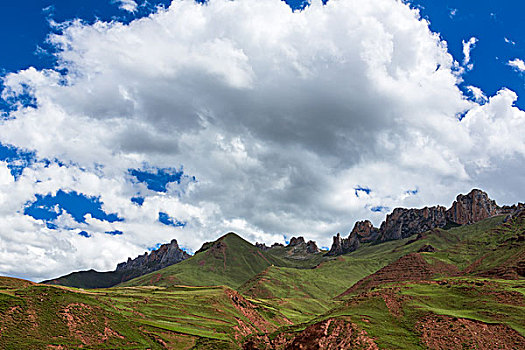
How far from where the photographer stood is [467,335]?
8006 cm

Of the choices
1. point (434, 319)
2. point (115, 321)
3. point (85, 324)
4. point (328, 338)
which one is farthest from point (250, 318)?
point (434, 319)

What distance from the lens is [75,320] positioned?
297ft

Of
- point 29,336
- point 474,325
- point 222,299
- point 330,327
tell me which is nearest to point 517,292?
point 474,325

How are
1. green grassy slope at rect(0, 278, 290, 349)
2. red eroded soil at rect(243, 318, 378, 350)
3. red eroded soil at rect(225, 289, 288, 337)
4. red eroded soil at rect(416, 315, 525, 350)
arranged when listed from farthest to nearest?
1. red eroded soil at rect(225, 289, 288, 337)
2. red eroded soil at rect(243, 318, 378, 350)
3. green grassy slope at rect(0, 278, 290, 349)
4. red eroded soil at rect(416, 315, 525, 350)

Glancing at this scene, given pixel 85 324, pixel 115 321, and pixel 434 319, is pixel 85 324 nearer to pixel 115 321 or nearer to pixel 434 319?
pixel 115 321

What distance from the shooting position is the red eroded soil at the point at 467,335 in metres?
77.0

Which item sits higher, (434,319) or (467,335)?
(434,319)

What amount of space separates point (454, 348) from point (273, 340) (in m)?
42.7

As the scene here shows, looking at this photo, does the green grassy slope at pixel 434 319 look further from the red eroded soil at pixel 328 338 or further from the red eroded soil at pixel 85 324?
the red eroded soil at pixel 85 324

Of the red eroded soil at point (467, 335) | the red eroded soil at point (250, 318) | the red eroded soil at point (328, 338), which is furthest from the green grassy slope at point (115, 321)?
the red eroded soil at point (467, 335)

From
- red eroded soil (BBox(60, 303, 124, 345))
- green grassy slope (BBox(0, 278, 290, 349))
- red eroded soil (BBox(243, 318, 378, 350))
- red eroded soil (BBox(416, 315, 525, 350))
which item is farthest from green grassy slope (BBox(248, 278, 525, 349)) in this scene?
red eroded soil (BBox(60, 303, 124, 345))

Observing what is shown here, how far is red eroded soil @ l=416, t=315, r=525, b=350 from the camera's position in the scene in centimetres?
7700

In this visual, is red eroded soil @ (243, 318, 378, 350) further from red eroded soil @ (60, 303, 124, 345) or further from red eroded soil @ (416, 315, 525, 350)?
red eroded soil @ (60, 303, 124, 345)

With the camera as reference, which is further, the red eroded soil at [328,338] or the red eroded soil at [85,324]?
the red eroded soil at [85,324]
